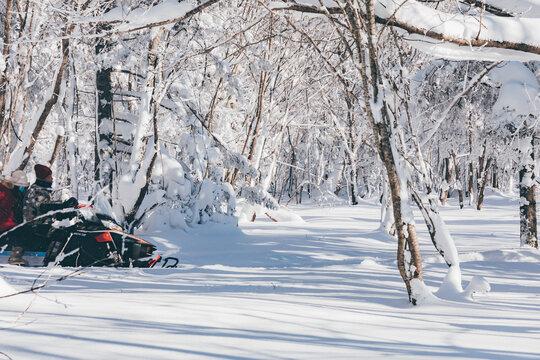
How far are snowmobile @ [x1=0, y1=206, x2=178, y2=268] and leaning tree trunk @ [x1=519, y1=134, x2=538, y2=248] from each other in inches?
358

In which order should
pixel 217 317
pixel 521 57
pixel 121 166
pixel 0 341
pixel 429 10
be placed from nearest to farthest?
1. pixel 0 341
2. pixel 217 317
3. pixel 429 10
4. pixel 521 57
5. pixel 121 166

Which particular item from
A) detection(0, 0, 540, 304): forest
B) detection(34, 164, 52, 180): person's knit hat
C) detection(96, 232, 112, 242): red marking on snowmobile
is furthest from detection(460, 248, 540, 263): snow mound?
detection(34, 164, 52, 180): person's knit hat

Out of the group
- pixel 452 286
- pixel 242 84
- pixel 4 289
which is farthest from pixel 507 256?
pixel 4 289

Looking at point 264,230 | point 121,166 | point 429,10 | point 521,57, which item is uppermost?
point 429,10

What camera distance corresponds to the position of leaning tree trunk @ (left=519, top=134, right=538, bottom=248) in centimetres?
1229

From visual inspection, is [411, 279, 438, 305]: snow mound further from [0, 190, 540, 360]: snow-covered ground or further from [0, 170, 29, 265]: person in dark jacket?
[0, 170, 29, 265]: person in dark jacket

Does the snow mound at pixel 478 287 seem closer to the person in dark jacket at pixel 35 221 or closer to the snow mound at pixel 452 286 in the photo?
the snow mound at pixel 452 286

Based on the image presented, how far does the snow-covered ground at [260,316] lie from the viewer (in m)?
2.91

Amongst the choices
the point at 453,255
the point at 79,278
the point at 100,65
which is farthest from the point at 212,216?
the point at 453,255

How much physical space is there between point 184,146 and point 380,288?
7.94 metres

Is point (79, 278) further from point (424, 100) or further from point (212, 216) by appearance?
point (424, 100)

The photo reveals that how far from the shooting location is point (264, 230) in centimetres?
1409

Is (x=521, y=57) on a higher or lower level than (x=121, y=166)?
higher

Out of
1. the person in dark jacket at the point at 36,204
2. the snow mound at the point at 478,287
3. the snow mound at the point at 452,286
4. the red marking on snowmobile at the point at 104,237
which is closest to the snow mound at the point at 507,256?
the snow mound at the point at 452,286
